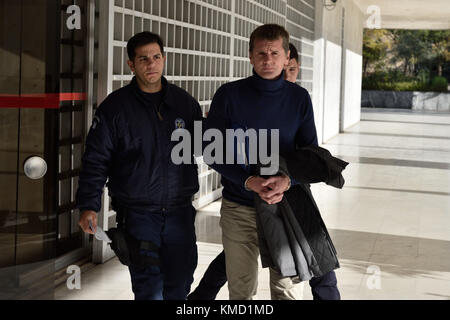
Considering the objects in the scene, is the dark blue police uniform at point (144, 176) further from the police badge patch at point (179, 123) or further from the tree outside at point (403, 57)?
the tree outside at point (403, 57)

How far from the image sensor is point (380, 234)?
6980 mm

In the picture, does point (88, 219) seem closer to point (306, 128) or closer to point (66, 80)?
point (306, 128)

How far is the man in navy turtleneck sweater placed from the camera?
129 inches

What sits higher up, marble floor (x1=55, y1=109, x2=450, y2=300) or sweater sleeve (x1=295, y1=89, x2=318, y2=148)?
sweater sleeve (x1=295, y1=89, x2=318, y2=148)

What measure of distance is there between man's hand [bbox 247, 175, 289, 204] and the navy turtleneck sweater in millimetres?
71

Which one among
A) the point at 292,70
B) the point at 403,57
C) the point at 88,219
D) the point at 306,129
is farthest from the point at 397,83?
the point at 88,219

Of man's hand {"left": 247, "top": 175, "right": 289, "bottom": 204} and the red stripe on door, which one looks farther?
the red stripe on door

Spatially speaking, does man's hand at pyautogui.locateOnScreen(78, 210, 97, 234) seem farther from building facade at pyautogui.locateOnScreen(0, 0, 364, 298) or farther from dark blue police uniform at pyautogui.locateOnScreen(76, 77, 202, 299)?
building facade at pyautogui.locateOnScreen(0, 0, 364, 298)

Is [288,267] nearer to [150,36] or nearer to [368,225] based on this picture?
[150,36]

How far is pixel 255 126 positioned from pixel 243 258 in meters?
0.60

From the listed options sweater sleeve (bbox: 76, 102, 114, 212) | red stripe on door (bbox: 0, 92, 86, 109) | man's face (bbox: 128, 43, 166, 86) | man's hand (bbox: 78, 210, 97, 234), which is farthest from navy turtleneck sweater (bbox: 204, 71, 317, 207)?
red stripe on door (bbox: 0, 92, 86, 109)

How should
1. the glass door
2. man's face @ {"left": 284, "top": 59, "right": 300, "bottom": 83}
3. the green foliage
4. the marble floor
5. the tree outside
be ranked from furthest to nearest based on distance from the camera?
1. the tree outside
2. the green foliage
3. the marble floor
4. man's face @ {"left": 284, "top": 59, "right": 300, "bottom": 83}
5. the glass door

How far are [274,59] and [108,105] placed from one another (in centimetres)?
76

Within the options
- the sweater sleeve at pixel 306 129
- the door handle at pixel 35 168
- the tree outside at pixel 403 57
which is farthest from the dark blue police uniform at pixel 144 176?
the tree outside at pixel 403 57
